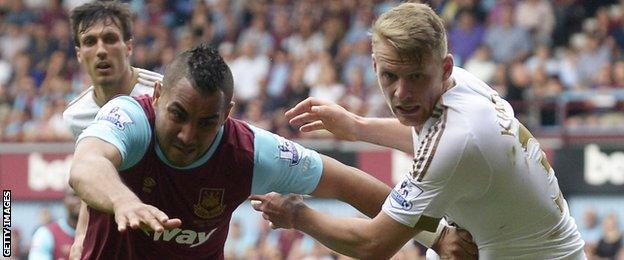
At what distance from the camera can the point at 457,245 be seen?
580 centimetres

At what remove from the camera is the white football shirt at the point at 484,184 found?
5.27 meters

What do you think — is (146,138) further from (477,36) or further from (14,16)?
(14,16)

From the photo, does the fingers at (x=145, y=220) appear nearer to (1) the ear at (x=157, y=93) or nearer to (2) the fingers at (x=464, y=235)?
(1) the ear at (x=157, y=93)

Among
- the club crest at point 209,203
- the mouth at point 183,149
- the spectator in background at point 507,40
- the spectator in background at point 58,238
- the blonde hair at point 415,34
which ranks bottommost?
the spectator in background at point 507,40

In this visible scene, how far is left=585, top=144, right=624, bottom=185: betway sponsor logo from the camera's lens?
1413cm

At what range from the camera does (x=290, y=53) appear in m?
18.0

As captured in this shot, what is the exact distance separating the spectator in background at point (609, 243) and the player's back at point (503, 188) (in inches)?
321

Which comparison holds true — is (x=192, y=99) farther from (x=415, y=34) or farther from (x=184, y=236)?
(x=415, y=34)

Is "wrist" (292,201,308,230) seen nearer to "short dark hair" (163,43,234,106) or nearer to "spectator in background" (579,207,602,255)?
"short dark hair" (163,43,234,106)

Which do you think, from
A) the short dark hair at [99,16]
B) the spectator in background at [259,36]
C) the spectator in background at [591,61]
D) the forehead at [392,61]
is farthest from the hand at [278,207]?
the spectator in background at [259,36]

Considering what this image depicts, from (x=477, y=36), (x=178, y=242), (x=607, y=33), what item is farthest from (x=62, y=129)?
(x=178, y=242)

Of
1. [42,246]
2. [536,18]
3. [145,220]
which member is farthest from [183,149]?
[536,18]

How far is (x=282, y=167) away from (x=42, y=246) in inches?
174

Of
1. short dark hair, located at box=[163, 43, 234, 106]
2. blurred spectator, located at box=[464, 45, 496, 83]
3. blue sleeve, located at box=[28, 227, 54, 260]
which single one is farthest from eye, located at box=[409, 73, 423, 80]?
blurred spectator, located at box=[464, 45, 496, 83]
